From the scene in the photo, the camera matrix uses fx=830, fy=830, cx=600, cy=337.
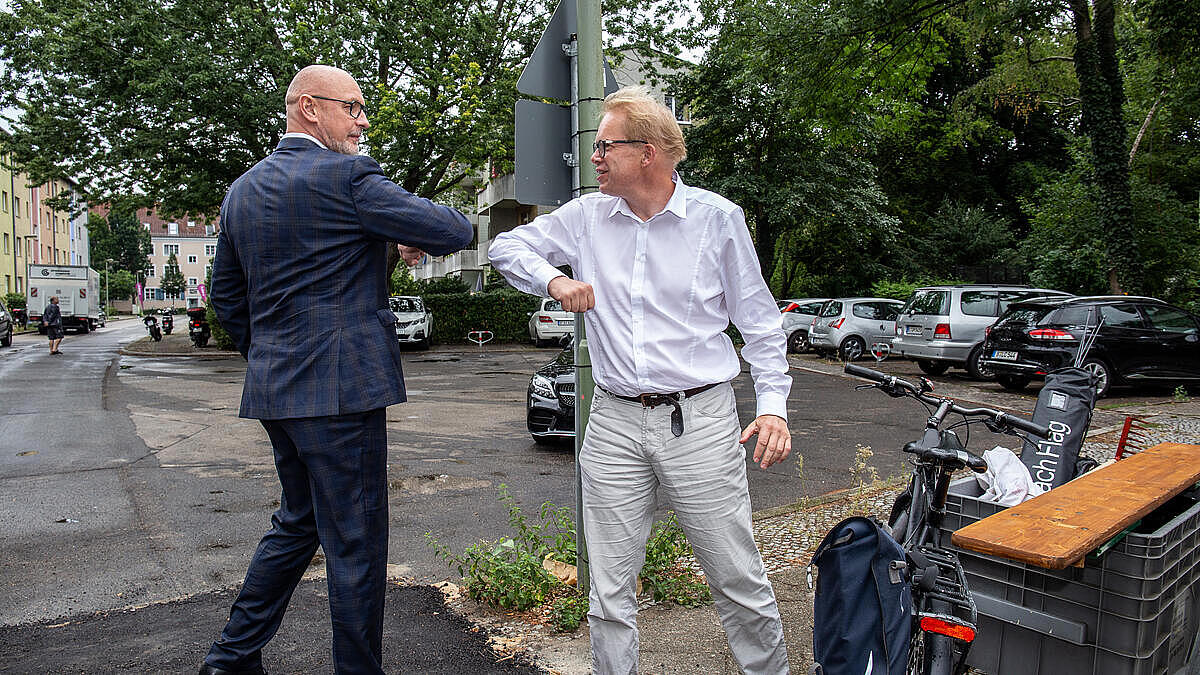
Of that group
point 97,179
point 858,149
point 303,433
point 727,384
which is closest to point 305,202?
point 303,433

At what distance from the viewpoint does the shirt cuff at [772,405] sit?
2.52 meters

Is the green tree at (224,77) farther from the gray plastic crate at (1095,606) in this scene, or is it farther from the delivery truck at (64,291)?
the delivery truck at (64,291)

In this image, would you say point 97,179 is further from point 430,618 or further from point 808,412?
point 430,618

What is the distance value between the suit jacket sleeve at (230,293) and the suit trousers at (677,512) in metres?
1.27

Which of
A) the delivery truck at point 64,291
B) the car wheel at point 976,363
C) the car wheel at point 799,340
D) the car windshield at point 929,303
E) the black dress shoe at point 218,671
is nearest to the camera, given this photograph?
the black dress shoe at point 218,671

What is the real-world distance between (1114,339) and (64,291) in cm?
4310

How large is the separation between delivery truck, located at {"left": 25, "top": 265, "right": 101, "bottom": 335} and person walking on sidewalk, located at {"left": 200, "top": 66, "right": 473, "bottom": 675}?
142 feet

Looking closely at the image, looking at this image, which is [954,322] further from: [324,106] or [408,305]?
[408,305]

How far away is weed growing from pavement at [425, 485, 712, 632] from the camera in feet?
12.0

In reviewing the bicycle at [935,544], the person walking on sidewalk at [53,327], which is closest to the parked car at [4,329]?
the person walking on sidewalk at [53,327]

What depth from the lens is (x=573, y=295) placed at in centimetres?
224

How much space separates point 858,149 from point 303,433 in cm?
2887

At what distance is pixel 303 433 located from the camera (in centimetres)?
254

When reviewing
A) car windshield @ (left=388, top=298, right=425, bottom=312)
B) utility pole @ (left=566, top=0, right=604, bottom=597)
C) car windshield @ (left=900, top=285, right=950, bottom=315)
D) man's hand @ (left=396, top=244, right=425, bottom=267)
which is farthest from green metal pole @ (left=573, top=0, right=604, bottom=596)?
car windshield @ (left=388, top=298, right=425, bottom=312)
